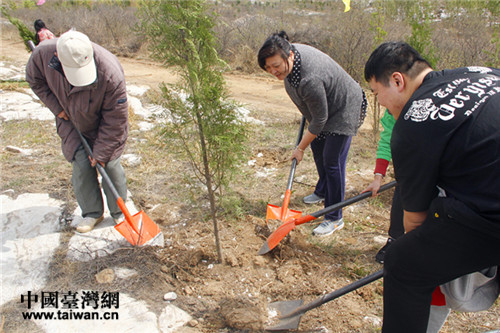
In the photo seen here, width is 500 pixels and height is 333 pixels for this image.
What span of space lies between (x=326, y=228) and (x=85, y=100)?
8.47 ft

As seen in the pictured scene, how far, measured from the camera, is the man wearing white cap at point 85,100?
8.85 ft

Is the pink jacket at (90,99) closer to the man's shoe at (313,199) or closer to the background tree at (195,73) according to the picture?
the background tree at (195,73)

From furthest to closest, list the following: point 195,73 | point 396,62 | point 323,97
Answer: point 323,97, point 195,73, point 396,62

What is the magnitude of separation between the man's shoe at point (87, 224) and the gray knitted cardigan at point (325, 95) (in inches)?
93.5

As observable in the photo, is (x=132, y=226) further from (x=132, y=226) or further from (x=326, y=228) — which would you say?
(x=326, y=228)

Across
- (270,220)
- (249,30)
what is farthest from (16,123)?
(249,30)

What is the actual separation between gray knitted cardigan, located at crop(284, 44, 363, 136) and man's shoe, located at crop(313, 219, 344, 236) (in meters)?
0.99

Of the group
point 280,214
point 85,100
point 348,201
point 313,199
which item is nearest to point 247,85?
point 313,199

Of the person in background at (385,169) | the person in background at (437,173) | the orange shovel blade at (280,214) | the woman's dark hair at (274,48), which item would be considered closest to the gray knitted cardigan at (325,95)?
the woman's dark hair at (274,48)

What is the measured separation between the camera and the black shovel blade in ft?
8.10

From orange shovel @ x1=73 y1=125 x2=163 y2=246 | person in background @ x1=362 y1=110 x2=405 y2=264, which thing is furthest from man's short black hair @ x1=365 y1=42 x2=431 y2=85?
orange shovel @ x1=73 y1=125 x2=163 y2=246

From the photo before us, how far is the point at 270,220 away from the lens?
3574 millimetres

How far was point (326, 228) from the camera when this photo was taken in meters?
3.56

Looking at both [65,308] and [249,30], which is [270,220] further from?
[249,30]
